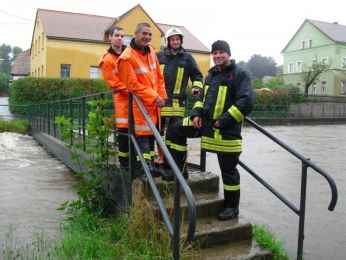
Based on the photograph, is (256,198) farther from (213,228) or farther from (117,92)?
(117,92)

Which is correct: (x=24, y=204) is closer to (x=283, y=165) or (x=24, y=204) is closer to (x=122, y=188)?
(x=122, y=188)

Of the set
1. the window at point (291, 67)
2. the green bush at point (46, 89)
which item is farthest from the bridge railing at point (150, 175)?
the window at point (291, 67)

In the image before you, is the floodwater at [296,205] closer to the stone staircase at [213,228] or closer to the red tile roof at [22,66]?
the stone staircase at [213,228]

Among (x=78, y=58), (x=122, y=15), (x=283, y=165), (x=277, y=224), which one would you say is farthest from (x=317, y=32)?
(x=277, y=224)

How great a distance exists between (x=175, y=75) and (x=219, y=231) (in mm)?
1840

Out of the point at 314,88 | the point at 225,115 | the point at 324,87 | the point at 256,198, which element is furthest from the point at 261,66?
the point at 225,115

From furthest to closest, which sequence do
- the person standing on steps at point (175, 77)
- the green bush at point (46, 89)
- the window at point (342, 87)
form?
the window at point (342, 87) → the green bush at point (46, 89) → the person standing on steps at point (175, 77)

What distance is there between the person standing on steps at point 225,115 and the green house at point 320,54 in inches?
1735

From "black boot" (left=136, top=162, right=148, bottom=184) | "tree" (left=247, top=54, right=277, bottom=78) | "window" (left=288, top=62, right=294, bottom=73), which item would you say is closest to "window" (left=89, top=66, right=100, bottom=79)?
"black boot" (left=136, top=162, right=148, bottom=184)

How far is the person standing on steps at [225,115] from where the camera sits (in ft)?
12.5

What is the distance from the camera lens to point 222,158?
4.01 m

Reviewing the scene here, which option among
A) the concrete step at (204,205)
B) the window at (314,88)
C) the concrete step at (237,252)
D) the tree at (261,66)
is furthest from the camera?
the tree at (261,66)

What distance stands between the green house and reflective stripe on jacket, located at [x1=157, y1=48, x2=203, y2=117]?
4352cm

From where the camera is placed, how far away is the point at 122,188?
4.58 meters
